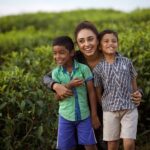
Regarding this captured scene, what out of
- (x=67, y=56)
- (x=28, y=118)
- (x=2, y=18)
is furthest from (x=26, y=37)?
(x=67, y=56)

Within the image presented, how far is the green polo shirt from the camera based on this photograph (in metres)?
4.13

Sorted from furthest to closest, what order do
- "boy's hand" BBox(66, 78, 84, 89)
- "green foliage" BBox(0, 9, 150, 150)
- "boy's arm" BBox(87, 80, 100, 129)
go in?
"green foliage" BBox(0, 9, 150, 150)
"boy's arm" BBox(87, 80, 100, 129)
"boy's hand" BBox(66, 78, 84, 89)

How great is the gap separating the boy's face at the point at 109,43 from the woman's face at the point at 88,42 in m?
0.09

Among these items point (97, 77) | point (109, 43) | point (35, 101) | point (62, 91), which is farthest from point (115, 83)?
point (35, 101)

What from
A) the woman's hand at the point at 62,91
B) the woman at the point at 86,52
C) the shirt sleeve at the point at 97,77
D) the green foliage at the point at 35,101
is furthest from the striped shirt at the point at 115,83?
the green foliage at the point at 35,101

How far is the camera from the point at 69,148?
4.29 m

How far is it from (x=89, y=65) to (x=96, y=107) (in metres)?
0.41

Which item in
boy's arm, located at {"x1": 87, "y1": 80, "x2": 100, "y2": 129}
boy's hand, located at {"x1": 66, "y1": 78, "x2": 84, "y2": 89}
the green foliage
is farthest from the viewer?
the green foliage

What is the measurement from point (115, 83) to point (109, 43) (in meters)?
0.37

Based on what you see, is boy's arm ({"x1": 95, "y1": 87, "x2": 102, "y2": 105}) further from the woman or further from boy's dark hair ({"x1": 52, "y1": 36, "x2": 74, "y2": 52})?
boy's dark hair ({"x1": 52, "y1": 36, "x2": 74, "y2": 52})

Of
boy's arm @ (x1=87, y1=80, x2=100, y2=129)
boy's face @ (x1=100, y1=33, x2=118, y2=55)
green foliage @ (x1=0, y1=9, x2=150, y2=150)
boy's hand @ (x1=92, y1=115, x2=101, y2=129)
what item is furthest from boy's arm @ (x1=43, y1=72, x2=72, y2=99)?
green foliage @ (x1=0, y1=9, x2=150, y2=150)

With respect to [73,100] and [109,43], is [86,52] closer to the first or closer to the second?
[109,43]

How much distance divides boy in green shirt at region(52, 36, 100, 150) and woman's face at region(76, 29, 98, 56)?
11 cm

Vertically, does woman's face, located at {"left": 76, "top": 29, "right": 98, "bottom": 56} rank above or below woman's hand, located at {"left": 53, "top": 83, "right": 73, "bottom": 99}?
above
